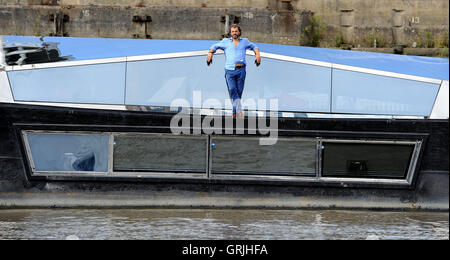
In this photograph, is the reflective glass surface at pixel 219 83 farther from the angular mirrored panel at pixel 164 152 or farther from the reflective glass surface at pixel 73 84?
the angular mirrored panel at pixel 164 152

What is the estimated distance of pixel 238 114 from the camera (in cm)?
945

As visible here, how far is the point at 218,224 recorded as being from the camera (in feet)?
29.4

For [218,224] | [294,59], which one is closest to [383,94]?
[294,59]

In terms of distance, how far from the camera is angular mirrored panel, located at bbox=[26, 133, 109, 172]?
9.62 meters

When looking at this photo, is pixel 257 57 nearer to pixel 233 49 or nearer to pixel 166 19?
pixel 233 49

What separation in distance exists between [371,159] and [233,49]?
2.14 m

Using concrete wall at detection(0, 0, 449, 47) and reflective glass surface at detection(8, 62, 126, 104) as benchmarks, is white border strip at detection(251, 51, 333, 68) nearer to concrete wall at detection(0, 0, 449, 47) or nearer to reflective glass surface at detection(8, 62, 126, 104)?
reflective glass surface at detection(8, 62, 126, 104)

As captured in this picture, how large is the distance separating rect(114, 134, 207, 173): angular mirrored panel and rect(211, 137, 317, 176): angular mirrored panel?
183 mm

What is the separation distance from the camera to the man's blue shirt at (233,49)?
932cm

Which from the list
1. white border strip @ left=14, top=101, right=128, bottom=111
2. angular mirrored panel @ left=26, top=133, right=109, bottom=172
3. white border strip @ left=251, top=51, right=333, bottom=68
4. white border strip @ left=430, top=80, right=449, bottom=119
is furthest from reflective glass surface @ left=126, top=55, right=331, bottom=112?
white border strip @ left=430, top=80, right=449, bottom=119

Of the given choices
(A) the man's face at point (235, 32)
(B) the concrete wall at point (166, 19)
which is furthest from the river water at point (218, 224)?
(B) the concrete wall at point (166, 19)
